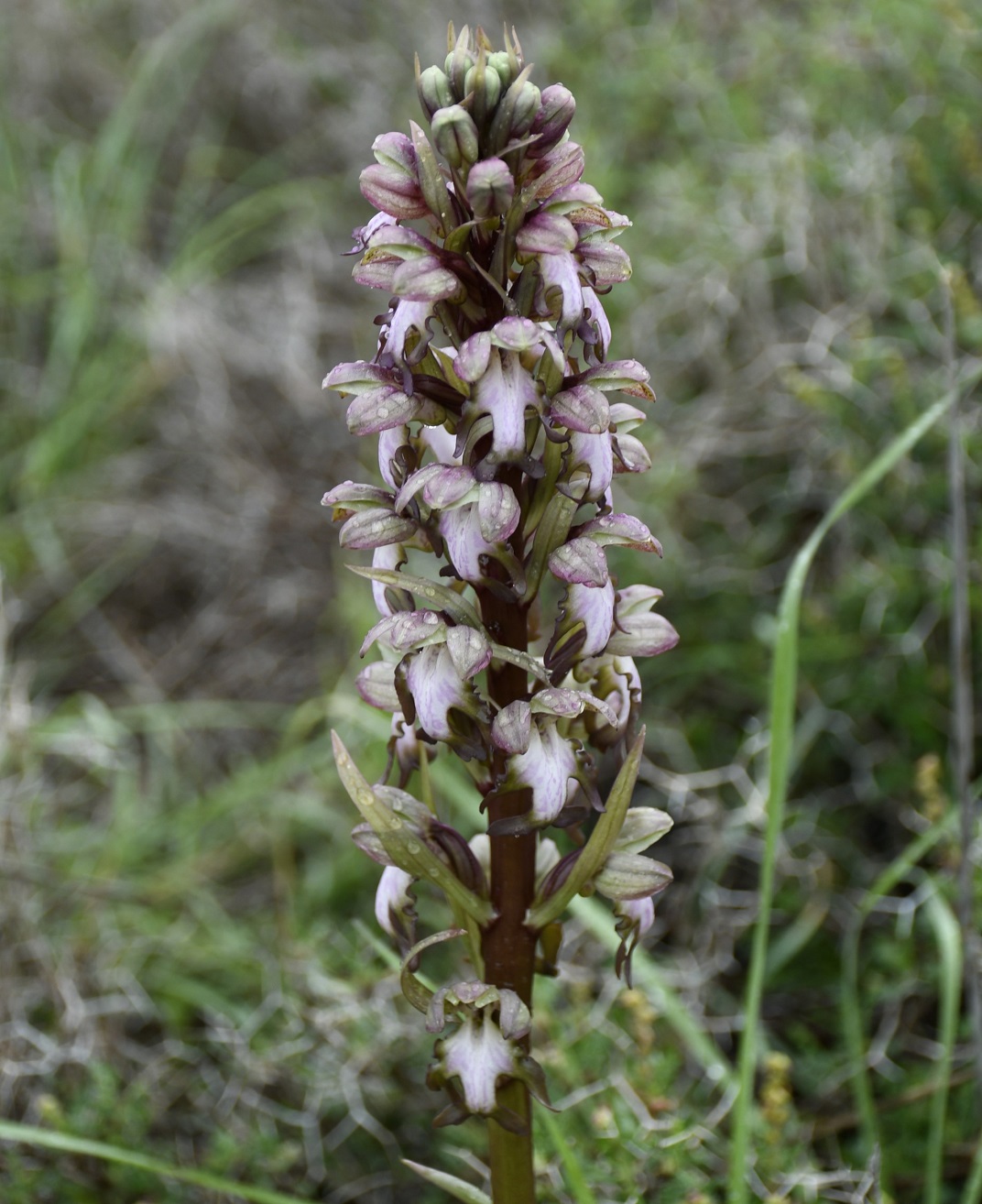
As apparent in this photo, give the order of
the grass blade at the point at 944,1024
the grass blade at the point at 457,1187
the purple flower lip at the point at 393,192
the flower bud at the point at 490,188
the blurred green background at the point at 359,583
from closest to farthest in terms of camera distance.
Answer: the flower bud at the point at 490,188 < the purple flower lip at the point at 393,192 < the grass blade at the point at 457,1187 < the grass blade at the point at 944,1024 < the blurred green background at the point at 359,583

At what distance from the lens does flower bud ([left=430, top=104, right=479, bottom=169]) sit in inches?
51.3

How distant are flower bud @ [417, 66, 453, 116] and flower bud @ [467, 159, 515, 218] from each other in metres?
0.12

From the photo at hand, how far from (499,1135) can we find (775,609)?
2.02 meters

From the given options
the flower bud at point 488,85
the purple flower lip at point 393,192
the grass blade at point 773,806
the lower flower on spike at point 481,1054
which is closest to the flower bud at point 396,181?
the purple flower lip at point 393,192

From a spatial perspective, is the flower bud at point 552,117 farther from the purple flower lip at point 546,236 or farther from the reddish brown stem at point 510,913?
the reddish brown stem at point 510,913

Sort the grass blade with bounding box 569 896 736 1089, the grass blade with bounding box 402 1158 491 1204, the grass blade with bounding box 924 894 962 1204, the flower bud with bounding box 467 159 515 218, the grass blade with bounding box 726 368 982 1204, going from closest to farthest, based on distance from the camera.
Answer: the flower bud with bounding box 467 159 515 218
the grass blade with bounding box 402 1158 491 1204
the grass blade with bounding box 726 368 982 1204
the grass blade with bounding box 924 894 962 1204
the grass blade with bounding box 569 896 736 1089

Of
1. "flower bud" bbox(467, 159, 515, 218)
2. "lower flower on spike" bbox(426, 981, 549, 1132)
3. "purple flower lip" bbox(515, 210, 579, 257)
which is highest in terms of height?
"flower bud" bbox(467, 159, 515, 218)

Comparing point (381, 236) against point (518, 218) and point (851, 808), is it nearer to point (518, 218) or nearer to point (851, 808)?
point (518, 218)

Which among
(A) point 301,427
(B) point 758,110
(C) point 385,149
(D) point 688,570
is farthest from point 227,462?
(C) point 385,149

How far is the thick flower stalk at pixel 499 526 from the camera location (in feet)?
4.37

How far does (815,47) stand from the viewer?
13.7 ft

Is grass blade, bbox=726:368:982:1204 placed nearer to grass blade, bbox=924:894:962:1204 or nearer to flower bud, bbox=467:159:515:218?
grass blade, bbox=924:894:962:1204

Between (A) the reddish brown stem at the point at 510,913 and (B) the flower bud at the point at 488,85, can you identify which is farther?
(A) the reddish brown stem at the point at 510,913

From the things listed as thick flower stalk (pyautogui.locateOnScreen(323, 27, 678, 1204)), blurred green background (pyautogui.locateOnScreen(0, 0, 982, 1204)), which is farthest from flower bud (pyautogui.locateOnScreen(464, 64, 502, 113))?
blurred green background (pyautogui.locateOnScreen(0, 0, 982, 1204))
